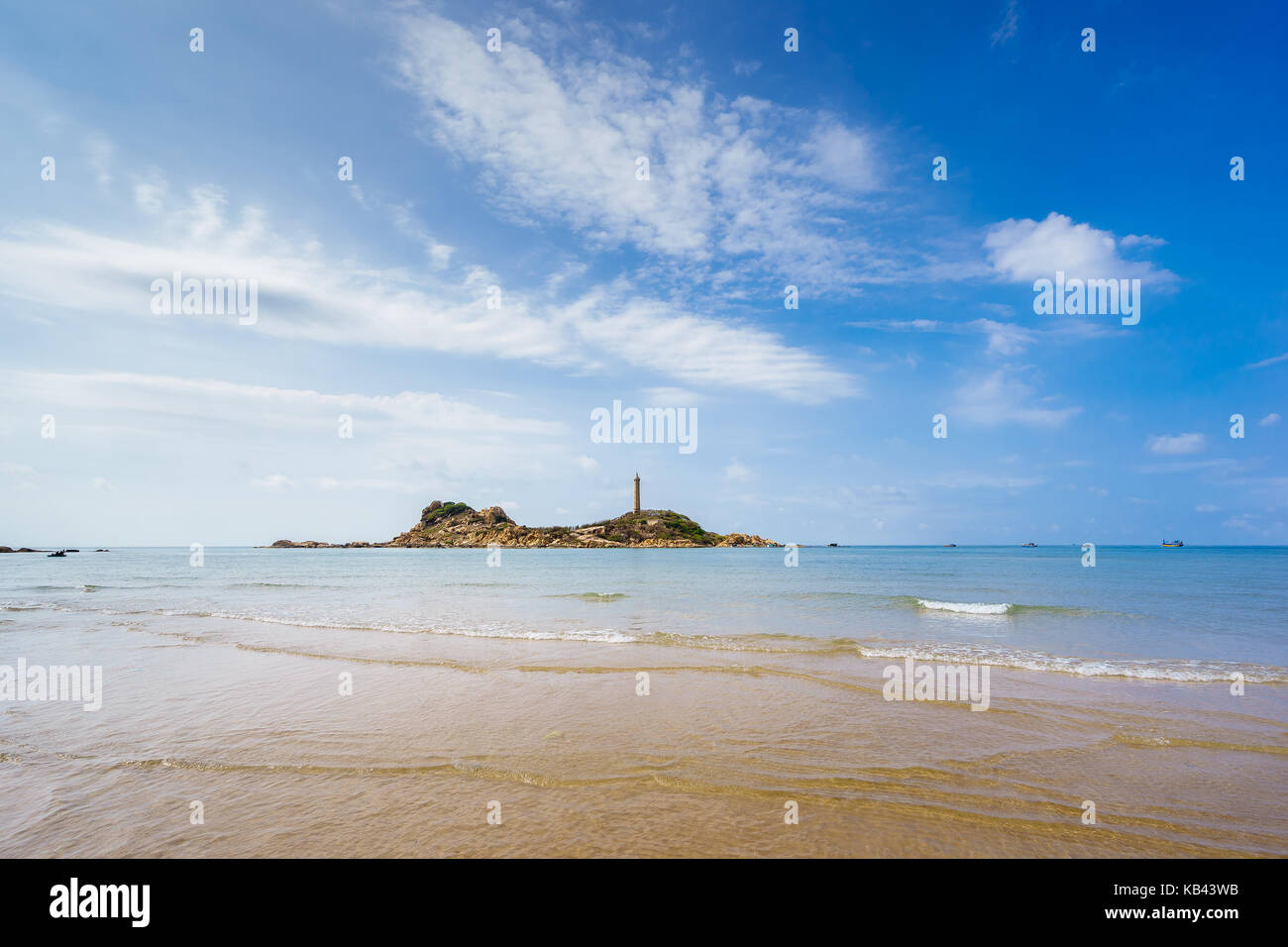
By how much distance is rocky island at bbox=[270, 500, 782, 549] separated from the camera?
167 metres

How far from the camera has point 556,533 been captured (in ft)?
554

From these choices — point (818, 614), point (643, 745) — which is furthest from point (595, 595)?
point (643, 745)

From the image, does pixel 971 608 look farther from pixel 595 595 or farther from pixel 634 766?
pixel 634 766

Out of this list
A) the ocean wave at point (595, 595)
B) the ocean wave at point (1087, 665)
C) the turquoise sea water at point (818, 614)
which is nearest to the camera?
the ocean wave at point (1087, 665)

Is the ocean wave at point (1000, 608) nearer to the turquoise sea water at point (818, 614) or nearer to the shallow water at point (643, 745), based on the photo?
the turquoise sea water at point (818, 614)

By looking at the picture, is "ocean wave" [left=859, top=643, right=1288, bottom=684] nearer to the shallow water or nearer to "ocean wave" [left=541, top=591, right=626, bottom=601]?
the shallow water

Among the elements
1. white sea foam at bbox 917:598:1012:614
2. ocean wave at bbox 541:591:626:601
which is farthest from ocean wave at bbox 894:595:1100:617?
ocean wave at bbox 541:591:626:601

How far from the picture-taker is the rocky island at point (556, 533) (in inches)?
6570

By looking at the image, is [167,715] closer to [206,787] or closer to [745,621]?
[206,787]

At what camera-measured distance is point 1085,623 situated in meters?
21.8

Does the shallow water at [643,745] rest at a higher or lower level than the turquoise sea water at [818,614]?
higher

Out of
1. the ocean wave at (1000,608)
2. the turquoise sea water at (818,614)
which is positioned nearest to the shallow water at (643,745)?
the turquoise sea water at (818,614)
